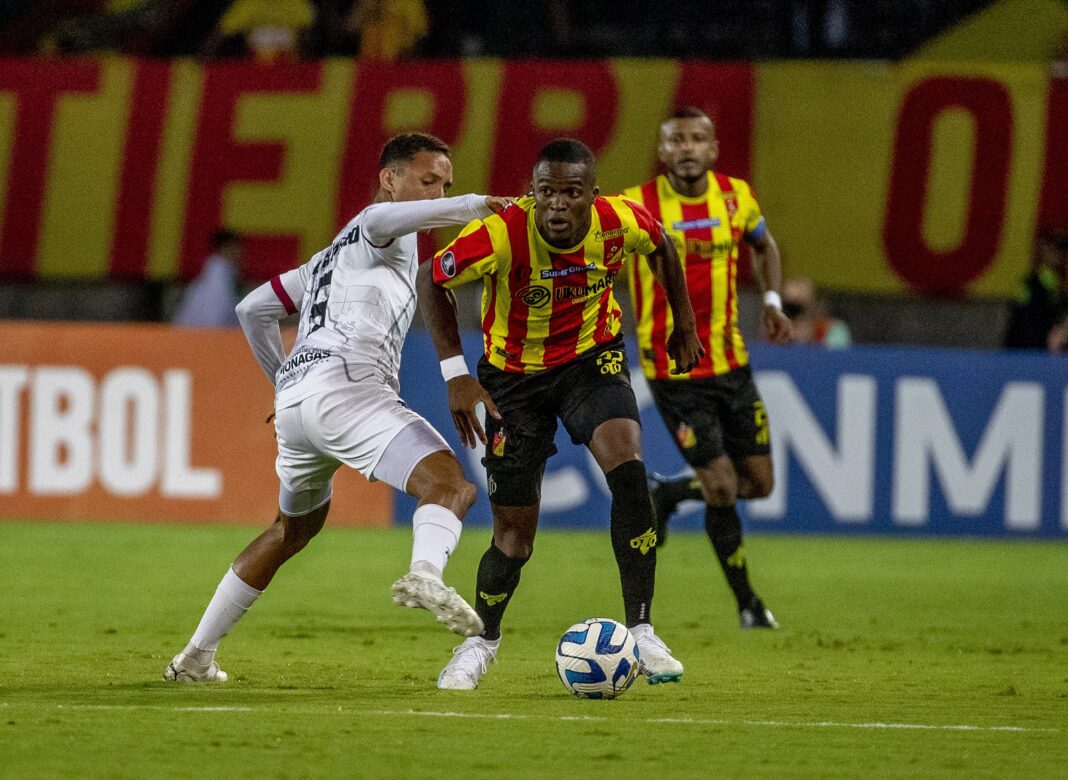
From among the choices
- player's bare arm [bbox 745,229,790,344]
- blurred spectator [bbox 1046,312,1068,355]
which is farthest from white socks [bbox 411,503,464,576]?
blurred spectator [bbox 1046,312,1068,355]

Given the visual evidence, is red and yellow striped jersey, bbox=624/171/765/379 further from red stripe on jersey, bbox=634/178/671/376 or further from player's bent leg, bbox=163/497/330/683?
player's bent leg, bbox=163/497/330/683

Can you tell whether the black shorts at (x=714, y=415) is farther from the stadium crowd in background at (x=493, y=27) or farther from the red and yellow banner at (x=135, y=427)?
the stadium crowd in background at (x=493, y=27)

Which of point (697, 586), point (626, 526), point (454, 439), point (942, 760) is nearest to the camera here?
point (942, 760)

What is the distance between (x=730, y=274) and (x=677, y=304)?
8.00 ft

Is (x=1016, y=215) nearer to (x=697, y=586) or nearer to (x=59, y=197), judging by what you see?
(x=697, y=586)

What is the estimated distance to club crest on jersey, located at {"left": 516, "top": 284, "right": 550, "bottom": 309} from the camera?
6680 mm

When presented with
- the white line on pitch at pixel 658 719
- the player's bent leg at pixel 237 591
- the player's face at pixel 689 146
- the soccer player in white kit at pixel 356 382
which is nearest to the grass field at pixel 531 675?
the white line on pitch at pixel 658 719

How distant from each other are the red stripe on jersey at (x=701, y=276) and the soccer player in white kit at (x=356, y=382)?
2.74 metres

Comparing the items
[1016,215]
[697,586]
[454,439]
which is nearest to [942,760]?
[697,586]

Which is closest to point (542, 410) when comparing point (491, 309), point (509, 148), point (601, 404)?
point (601, 404)

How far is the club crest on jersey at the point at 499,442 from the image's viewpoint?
22.0 feet

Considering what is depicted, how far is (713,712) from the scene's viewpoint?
6.07 m

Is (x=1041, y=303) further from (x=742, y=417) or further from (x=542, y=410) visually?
(x=542, y=410)

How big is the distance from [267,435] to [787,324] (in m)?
5.54
